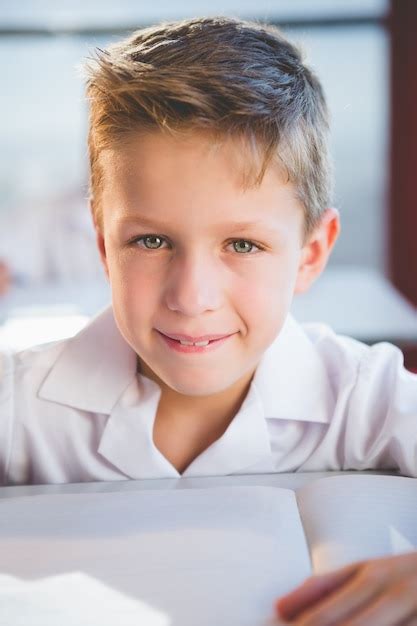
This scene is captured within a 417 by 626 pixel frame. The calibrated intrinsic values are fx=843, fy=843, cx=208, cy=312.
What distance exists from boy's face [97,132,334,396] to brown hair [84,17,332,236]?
0.07ft

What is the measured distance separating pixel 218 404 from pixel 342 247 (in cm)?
645

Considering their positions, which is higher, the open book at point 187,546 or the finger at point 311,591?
the finger at point 311,591

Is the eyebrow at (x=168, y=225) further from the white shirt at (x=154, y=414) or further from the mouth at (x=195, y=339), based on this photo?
the white shirt at (x=154, y=414)

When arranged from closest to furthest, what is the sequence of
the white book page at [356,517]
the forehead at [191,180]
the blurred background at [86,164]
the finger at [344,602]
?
the finger at [344,602]
the white book page at [356,517]
the forehead at [191,180]
the blurred background at [86,164]

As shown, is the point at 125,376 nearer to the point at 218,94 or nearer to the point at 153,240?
the point at 153,240

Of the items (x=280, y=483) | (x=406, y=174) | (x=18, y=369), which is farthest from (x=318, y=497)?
(x=406, y=174)

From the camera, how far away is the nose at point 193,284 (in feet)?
2.46

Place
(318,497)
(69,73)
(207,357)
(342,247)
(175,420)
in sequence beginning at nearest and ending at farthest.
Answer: (318,497)
(207,357)
(175,420)
(69,73)
(342,247)

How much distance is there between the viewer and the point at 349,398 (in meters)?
0.93

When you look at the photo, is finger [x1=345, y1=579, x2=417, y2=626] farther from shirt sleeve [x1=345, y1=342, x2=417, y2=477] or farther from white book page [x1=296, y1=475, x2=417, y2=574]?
shirt sleeve [x1=345, y1=342, x2=417, y2=477]

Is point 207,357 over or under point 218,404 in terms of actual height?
over

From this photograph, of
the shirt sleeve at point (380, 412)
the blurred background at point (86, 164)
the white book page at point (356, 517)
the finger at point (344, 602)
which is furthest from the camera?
the blurred background at point (86, 164)

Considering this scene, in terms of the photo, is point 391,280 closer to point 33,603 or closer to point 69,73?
point 69,73

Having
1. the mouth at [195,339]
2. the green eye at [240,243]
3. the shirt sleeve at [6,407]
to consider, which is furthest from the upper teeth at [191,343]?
the shirt sleeve at [6,407]
